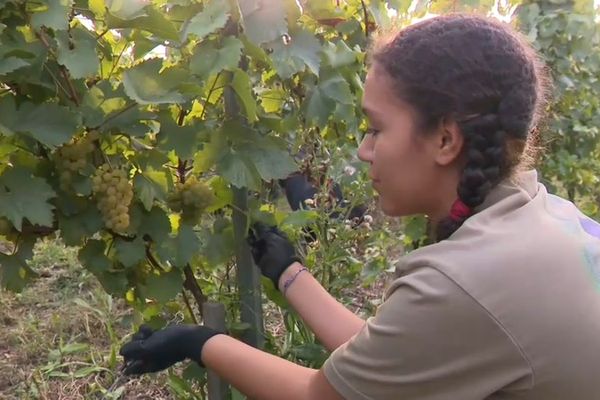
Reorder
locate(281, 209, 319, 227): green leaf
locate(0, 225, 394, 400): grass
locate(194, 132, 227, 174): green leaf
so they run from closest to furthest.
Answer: locate(194, 132, 227, 174): green leaf, locate(281, 209, 319, 227): green leaf, locate(0, 225, 394, 400): grass

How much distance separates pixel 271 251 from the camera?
1844mm

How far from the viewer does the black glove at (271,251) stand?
1.84m

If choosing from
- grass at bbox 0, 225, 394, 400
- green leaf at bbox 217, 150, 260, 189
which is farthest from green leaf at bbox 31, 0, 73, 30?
grass at bbox 0, 225, 394, 400

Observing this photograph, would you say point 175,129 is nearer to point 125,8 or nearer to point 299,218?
point 125,8

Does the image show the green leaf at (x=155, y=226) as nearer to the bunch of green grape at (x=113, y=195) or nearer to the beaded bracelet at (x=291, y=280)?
the bunch of green grape at (x=113, y=195)

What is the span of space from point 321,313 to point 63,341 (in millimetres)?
2125

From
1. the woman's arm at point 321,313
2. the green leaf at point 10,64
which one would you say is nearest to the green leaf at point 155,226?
the woman's arm at point 321,313

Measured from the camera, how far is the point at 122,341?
11.5ft

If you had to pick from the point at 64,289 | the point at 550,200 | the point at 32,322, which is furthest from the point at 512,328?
the point at 64,289

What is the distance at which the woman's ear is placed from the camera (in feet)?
4.58

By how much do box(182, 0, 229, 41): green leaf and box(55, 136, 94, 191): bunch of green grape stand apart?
0.88ft

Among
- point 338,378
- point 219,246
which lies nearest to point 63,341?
point 219,246

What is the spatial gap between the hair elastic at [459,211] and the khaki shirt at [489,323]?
0.07 metres

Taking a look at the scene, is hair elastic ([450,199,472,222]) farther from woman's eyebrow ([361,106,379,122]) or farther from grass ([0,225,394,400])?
grass ([0,225,394,400])
